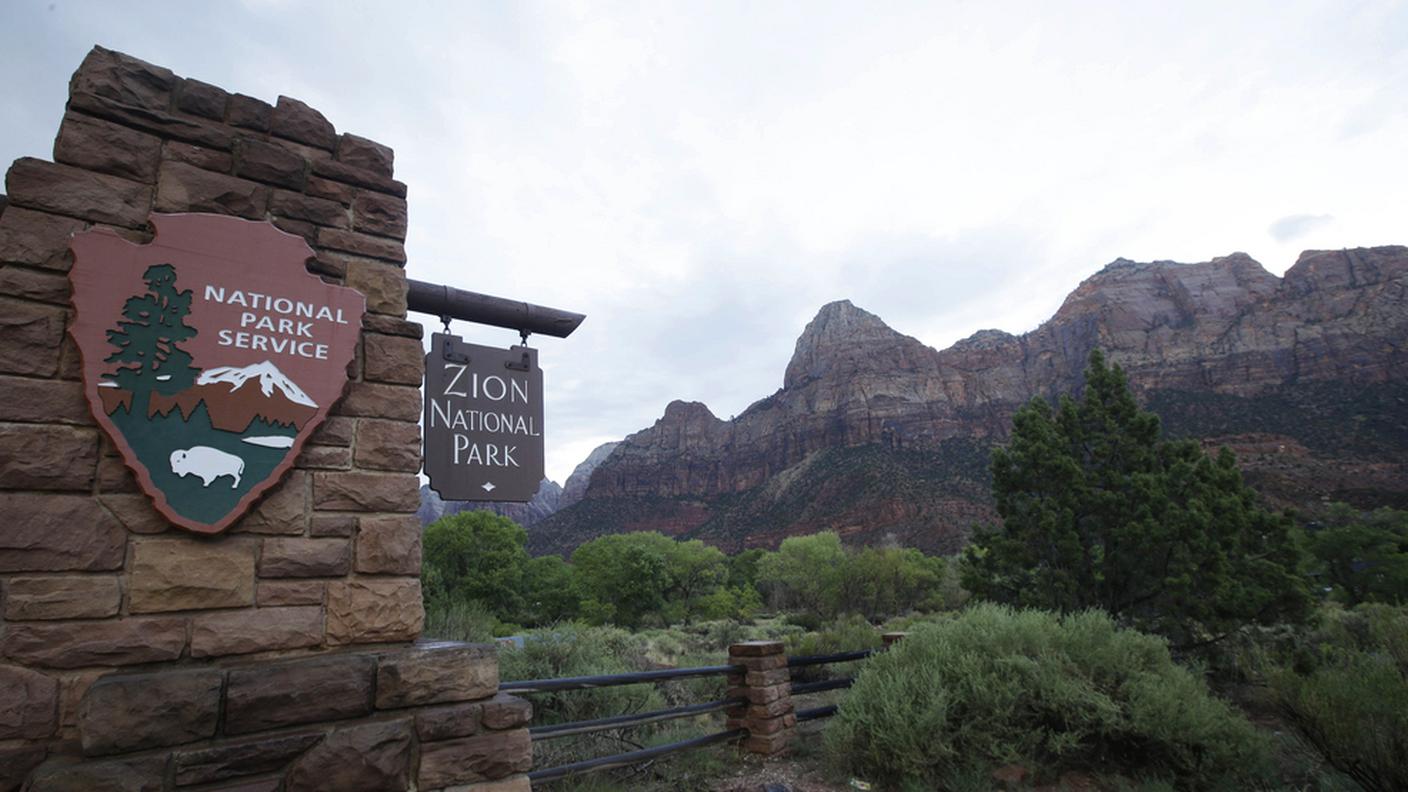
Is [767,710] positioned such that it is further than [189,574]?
Yes

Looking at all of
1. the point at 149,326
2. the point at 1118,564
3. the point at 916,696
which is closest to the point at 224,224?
the point at 149,326

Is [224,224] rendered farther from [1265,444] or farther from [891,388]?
[891,388]

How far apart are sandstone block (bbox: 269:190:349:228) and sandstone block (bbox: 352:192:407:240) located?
57 mm

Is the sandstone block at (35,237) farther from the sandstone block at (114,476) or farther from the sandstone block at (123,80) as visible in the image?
the sandstone block at (114,476)

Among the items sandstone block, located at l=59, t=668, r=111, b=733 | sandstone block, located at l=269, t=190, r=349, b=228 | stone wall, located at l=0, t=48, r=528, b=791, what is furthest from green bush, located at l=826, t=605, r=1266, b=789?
sandstone block, located at l=269, t=190, r=349, b=228

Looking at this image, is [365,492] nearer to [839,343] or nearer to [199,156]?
[199,156]

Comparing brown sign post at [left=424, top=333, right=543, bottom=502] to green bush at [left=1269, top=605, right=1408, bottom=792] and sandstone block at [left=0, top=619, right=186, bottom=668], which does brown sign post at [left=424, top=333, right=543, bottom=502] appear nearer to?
sandstone block at [left=0, top=619, right=186, bottom=668]

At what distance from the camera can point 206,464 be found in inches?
88.6

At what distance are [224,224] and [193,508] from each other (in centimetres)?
105

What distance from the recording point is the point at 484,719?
99.8 inches

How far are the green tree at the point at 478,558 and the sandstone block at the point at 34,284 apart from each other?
103 ft

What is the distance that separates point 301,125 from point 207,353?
107cm

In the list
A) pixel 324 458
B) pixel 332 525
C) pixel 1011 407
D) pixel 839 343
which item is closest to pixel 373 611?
pixel 332 525

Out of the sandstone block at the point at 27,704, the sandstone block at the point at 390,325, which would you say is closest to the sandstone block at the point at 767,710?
the sandstone block at the point at 390,325
